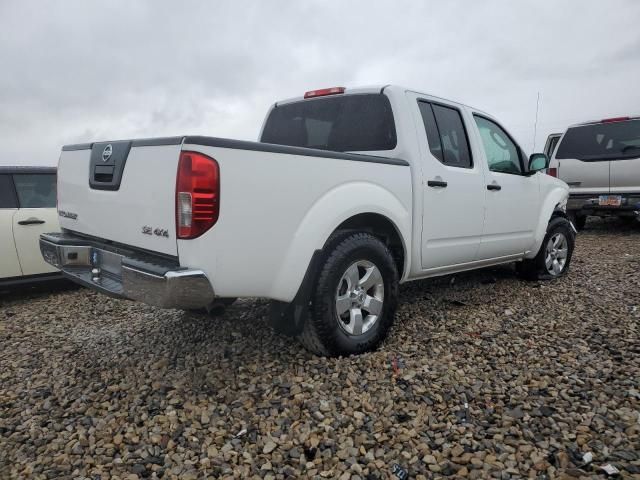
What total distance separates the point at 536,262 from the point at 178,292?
4.19 metres

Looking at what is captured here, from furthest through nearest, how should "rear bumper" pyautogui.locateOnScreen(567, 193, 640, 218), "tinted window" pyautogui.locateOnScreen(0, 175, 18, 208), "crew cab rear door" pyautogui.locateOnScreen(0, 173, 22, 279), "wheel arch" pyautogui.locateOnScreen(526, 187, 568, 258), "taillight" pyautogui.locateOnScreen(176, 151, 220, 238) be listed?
"rear bumper" pyautogui.locateOnScreen(567, 193, 640, 218) < "wheel arch" pyautogui.locateOnScreen(526, 187, 568, 258) < "tinted window" pyautogui.locateOnScreen(0, 175, 18, 208) < "crew cab rear door" pyautogui.locateOnScreen(0, 173, 22, 279) < "taillight" pyautogui.locateOnScreen(176, 151, 220, 238)

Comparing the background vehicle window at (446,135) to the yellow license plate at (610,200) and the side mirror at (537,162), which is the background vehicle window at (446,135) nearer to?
the side mirror at (537,162)

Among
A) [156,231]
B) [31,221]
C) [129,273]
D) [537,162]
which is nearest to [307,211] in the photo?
[156,231]

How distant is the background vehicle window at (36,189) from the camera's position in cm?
462

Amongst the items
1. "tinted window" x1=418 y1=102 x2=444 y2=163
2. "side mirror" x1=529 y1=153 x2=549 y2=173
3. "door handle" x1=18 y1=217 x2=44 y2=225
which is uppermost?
"tinted window" x1=418 y1=102 x2=444 y2=163

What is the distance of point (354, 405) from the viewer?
2.50m

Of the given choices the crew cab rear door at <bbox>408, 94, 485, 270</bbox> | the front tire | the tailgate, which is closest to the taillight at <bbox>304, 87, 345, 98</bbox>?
the crew cab rear door at <bbox>408, 94, 485, 270</bbox>

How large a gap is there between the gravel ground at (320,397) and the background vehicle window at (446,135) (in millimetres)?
1341

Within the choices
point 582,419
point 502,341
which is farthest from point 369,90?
point 582,419

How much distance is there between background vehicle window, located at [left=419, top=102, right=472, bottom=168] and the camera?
363 cm

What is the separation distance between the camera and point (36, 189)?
4723mm

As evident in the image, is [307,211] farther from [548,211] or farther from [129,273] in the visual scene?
[548,211]

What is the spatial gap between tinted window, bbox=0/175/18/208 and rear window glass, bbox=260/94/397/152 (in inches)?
106

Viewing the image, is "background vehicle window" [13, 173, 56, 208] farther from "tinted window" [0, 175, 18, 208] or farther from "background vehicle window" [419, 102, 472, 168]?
"background vehicle window" [419, 102, 472, 168]
